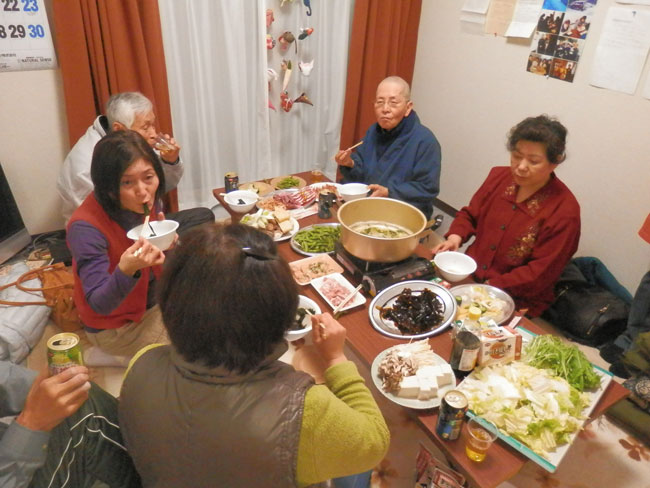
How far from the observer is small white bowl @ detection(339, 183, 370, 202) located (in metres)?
2.27

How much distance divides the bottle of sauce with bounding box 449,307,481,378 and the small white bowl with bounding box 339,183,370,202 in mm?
1057

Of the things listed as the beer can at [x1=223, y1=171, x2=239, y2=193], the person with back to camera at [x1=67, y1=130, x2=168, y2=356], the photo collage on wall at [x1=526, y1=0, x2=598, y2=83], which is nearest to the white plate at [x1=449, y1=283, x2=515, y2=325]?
the person with back to camera at [x1=67, y1=130, x2=168, y2=356]

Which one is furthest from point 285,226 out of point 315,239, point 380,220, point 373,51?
point 373,51

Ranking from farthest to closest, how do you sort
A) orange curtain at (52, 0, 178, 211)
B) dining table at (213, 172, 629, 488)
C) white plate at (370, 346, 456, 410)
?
orange curtain at (52, 0, 178, 211)
white plate at (370, 346, 456, 410)
dining table at (213, 172, 629, 488)

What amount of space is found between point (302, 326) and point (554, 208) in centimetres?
124

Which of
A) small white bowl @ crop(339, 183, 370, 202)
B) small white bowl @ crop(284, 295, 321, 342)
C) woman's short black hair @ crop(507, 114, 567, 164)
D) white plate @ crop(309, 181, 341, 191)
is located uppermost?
woman's short black hair @ crop(507, 114, 567, 164)

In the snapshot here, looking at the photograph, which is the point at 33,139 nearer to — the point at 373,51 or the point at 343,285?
the point at 343,285

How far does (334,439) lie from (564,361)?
854mm

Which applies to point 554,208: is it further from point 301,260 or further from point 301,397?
point 301,397

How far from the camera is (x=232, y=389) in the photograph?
88 cm

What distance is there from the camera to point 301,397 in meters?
0.90

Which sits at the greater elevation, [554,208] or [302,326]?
[554,208]

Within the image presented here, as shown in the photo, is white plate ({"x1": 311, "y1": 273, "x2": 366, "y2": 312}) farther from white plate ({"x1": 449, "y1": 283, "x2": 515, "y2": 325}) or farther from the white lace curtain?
the white lace curtain

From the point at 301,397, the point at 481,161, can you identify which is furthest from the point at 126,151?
the point at 481,161
